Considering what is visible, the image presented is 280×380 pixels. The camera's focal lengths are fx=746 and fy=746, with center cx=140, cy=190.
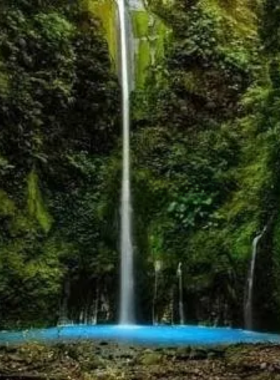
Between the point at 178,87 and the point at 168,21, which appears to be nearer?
the point at 178,87

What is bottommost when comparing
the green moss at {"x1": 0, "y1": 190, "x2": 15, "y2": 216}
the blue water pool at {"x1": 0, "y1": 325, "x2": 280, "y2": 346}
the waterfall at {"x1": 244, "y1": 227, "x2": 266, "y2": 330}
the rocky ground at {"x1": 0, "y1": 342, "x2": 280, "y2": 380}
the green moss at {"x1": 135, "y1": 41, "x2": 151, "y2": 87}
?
the rocky ground at {"x1": 0, "y1": 342, "x2": 280, "y2": 380}

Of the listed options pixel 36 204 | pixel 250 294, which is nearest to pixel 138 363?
pixel 250 294

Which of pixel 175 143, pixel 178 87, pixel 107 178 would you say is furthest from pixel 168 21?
pixel 107 178

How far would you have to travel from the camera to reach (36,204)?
49.8 feet

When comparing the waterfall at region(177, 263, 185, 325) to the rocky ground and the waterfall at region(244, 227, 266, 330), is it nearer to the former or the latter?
the waterfall at region(244, 227, 266, 330)

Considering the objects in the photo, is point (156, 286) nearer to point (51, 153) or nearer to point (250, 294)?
point (250, 294)

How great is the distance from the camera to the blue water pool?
37.0ft

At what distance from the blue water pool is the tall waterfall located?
0.80 metres

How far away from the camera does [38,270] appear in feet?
46.4

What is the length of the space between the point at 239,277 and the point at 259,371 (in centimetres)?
595

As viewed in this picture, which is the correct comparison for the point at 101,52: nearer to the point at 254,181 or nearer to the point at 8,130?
the point at 8,130

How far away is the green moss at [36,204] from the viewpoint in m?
15.0

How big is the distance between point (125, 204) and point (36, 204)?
2096 millimetres

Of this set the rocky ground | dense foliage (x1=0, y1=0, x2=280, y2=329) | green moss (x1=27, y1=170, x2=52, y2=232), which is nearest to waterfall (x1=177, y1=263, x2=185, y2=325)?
dense foliage (x1=0, y1=0, x2=280, y2=329)
